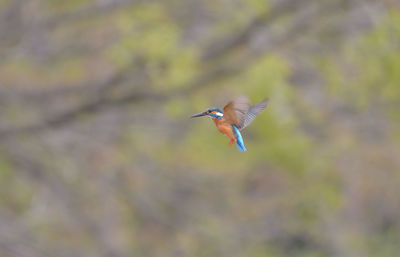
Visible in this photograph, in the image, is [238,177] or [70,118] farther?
[238,177]

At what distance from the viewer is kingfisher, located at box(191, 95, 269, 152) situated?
1961 mm

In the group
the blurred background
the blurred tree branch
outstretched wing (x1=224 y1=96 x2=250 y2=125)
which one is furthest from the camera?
the blurred background

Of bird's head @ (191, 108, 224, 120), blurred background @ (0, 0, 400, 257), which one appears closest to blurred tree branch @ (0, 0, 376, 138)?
blurred background @ (0, 0, 400, 257)

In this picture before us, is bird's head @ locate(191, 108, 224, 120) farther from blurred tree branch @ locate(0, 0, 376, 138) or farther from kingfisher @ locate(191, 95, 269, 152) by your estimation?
blurred tree branch @ locate(0, 0, 376, 138)

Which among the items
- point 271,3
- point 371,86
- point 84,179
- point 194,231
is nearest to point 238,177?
point 194,231

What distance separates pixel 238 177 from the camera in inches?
299

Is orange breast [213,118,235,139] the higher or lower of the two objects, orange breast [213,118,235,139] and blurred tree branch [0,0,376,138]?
the lower

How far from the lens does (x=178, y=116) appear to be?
5340mm

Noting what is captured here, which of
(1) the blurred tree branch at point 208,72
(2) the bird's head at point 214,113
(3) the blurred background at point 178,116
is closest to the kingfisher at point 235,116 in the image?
(2) the bird's head at point 214,113

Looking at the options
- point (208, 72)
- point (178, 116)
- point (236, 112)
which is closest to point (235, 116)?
point (236, 112)

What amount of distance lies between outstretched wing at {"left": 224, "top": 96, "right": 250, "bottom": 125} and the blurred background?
7.11ft

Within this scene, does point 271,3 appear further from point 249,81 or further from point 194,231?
point 194,231

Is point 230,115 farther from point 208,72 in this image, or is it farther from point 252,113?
point 208,72

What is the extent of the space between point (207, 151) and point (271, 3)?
178 cm
